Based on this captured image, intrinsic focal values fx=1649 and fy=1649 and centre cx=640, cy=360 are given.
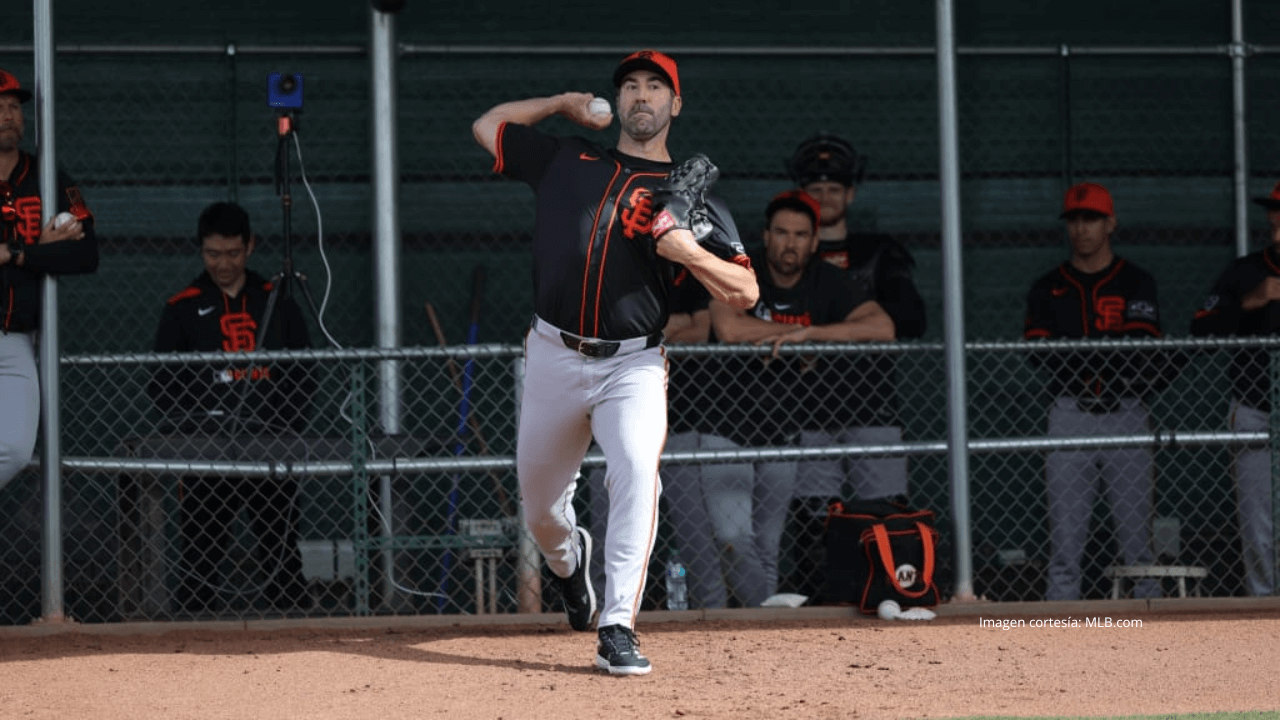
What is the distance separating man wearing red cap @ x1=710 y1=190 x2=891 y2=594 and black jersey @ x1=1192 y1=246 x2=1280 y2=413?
142 centimetres

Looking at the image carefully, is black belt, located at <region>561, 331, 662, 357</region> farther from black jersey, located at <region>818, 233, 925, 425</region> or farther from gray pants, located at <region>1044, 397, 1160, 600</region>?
gray pants, located at <region>1044, 397, 1160, 600</region>

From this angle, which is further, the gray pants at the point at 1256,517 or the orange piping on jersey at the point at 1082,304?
the orange piping on jersey at the point at 1082,304

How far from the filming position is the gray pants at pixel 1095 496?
6699 millimetres

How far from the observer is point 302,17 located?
7.91m

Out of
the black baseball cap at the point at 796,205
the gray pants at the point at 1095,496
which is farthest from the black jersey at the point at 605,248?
the gray pants at the point at 1095,496

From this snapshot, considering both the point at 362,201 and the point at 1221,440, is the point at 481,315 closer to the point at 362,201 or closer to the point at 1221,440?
the point at 362,201

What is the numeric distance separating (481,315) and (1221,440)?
138 inches

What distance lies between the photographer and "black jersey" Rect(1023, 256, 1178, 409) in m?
6.77

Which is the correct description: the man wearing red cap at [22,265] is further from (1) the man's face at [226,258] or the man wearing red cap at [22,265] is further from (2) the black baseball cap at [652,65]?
(2) the black baseball cap at [652,65]

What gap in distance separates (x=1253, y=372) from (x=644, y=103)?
10.2 feet

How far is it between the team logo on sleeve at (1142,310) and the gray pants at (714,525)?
1.77m

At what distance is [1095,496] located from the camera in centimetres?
684

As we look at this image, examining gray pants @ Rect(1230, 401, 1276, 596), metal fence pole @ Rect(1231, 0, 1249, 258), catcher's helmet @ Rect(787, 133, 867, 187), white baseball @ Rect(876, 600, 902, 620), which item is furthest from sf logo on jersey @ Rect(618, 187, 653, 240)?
metal fence pole @ Rect(1231, 0, 1249, 258)

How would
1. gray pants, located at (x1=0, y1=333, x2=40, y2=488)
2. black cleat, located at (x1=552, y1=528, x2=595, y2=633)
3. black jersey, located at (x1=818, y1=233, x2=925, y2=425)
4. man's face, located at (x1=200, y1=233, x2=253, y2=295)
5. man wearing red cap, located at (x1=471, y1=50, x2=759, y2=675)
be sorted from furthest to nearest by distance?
man's face, located at (x1=200, y1=233, x2=253, y2=295)
black jersey, located at (x1=818, y1=233, x2=925, y2=425)
gray pants, located at (x1=0, y1=333, x2=40, y2=488)
black cleat, located at (x1=552, y1=528, x2=595, y2=633)
man wearing red cap, located at (x1=471, y1=50, x2=759, y2=675)
